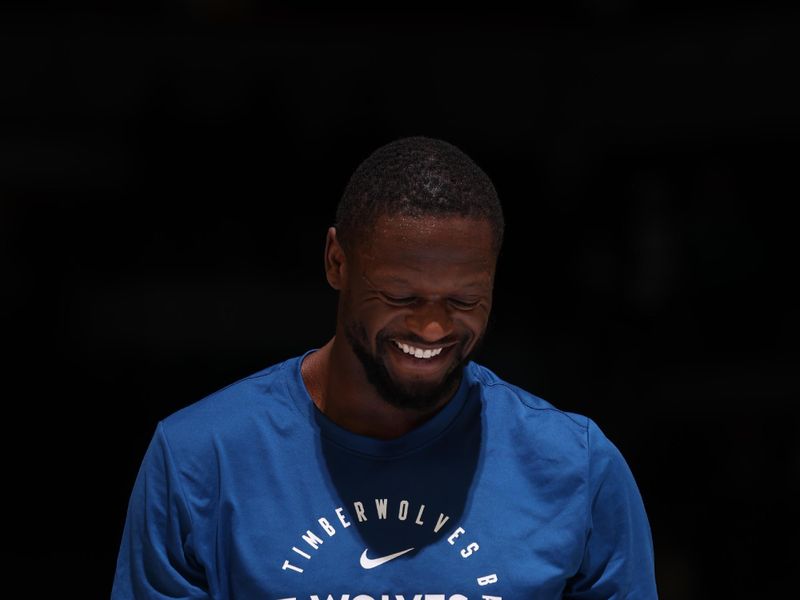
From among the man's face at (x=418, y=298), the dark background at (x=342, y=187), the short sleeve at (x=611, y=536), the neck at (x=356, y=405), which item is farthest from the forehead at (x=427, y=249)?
the dark background at (x=342, y=187)

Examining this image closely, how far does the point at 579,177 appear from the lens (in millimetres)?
4273

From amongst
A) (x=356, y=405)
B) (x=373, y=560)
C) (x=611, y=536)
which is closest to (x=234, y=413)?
(x=356, y=405)

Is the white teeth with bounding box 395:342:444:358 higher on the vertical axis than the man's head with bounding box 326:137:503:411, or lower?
lower

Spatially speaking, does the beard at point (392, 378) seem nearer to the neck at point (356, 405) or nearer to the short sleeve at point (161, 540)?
the neck at point (356, 405)

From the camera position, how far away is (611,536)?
1.48 m

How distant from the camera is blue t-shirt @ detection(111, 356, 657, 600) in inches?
55.3

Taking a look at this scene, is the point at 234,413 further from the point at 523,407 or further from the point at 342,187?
the point at 342,187

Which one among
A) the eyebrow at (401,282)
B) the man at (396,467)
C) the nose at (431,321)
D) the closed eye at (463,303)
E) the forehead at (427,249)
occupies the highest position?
the forehead at (427,249)

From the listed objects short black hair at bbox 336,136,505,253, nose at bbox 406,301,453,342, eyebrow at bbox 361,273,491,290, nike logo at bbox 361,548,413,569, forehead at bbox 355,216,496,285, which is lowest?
nike logo at bbox 361,548,413,569

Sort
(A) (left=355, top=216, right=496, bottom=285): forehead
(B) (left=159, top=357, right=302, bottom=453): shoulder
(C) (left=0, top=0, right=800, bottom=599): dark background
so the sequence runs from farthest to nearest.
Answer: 1. (C) (left=0, top=0, right=800, bottom=599): dark background
2. (B) (left=159, top=357, right=302, bottom=453): shoulder
3. (A) (left=355, top=216, right=496, bottom=285): forehead

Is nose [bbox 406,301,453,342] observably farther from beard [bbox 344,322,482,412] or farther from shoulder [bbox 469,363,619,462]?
shoulder [bbox 469,363,619,462]

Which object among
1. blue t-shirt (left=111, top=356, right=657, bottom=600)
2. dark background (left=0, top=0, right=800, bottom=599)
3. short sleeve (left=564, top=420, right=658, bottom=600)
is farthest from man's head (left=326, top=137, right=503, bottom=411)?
dark background (left=0, top=0, right=800, bottom=599)

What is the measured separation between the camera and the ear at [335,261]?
1445mm

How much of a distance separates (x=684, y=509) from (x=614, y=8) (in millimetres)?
2084
